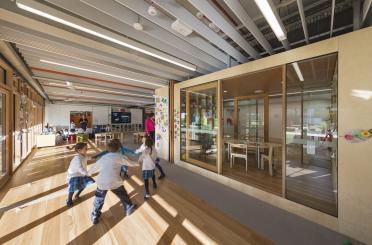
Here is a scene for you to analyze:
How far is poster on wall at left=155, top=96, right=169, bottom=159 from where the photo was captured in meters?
5.87

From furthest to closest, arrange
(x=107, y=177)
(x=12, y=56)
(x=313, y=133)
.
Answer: (x=313, y=133)
(x=12, y=56)
(x=107, y=177)

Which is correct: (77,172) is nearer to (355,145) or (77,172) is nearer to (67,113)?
(355,145)

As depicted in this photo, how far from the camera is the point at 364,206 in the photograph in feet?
6.50

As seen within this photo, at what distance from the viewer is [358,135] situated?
2.02 metres

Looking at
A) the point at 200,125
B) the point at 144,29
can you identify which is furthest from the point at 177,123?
the point at 144,29

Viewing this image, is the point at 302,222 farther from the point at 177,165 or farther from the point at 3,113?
the point at 3,113

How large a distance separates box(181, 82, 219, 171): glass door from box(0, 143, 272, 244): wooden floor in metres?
1.60

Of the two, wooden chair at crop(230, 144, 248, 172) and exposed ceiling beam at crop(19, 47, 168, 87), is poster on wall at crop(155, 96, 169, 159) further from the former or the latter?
wooden chair at crop(230, 144, 248, 172)

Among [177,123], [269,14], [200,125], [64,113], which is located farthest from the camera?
[64,113]

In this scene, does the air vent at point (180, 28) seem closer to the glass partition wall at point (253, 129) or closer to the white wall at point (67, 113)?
the glass partition wall at point (253, 129)

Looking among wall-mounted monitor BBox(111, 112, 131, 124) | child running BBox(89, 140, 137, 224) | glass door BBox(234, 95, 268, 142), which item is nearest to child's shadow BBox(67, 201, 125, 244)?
child running BBox(89, 140, 137, 224)

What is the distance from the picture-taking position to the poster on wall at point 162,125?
5.87m

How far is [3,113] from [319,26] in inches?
275

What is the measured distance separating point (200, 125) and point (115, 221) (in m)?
3.38
